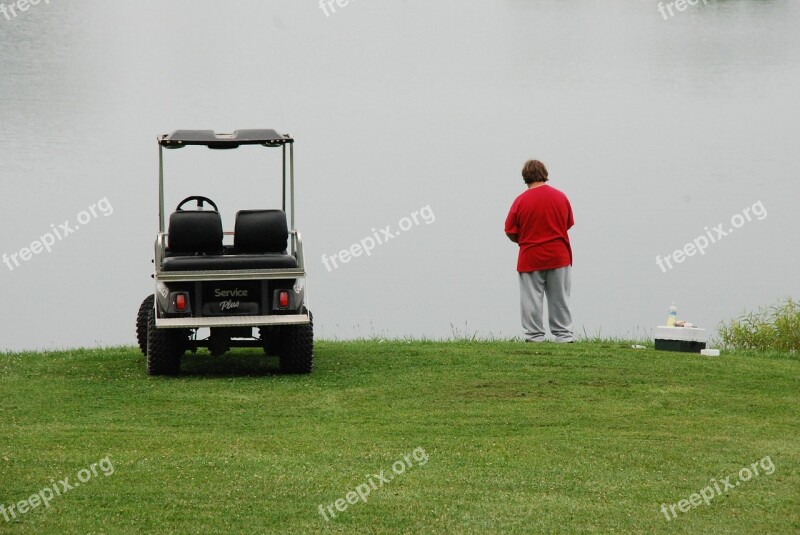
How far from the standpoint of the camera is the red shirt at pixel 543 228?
12.2 m

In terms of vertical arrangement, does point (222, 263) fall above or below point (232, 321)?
above

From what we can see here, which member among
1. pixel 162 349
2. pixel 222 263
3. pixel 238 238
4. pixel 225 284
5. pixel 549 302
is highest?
pixel 238 238

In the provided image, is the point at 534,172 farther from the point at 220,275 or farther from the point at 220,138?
the point at 220,275

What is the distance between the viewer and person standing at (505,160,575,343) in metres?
12.2

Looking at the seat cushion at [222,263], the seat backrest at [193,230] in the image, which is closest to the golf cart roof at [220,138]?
the seat backrest at [193,230]

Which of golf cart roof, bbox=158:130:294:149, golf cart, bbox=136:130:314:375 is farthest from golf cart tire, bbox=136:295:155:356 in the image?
golf cart roof, bbox=158:130:294:149

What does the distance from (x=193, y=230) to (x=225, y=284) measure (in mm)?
696

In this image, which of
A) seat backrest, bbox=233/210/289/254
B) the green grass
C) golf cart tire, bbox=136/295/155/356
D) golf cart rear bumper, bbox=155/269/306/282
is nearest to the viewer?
the green grass

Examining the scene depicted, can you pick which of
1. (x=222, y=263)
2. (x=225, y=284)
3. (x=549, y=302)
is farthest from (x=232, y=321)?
(x=549, y=302)

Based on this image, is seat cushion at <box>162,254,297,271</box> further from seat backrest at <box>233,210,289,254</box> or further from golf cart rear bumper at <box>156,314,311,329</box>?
seat backrest at <box>233,210,289,254</box>

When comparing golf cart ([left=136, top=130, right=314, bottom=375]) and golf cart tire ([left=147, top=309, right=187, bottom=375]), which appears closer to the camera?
golf cart ([left=136, top=130, right=314, bottom=375])

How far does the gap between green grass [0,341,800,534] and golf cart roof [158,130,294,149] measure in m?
1.99

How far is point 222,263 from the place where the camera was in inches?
408

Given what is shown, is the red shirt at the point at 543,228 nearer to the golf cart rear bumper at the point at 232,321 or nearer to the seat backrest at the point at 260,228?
the seat backrest at the point at 260,228
